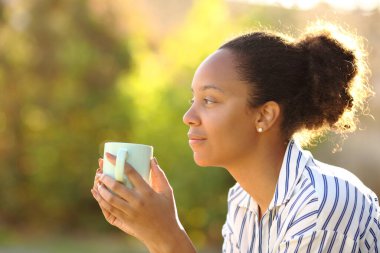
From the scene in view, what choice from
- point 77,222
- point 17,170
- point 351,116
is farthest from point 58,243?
point 351,116

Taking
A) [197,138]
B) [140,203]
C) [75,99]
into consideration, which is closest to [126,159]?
[140,203]

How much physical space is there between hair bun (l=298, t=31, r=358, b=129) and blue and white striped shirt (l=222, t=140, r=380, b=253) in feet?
0.63

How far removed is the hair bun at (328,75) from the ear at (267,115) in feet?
0.54

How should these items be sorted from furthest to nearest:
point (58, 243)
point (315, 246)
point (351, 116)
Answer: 1. point (58, 243)
2. point (351, 116)
3. point (315, 246)


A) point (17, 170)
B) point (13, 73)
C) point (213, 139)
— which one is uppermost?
point (13, 73)

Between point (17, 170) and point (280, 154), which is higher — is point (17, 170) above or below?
below

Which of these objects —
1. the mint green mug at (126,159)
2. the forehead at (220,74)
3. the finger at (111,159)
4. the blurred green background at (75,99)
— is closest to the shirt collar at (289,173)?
the forehead at (220,74)

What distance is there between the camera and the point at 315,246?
214 centimetres

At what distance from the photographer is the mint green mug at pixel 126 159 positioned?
2.16 m

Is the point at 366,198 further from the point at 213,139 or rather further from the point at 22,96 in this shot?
the point at 22,96

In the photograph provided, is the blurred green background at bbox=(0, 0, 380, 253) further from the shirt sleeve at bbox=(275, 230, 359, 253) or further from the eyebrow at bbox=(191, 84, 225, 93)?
the shirt sleeve at bbox=(275, 230, 359, 253)

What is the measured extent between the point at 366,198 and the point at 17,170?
35.8 feet

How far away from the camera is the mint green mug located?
7.08 feet

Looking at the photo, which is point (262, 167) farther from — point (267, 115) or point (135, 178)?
point (135, 178)
